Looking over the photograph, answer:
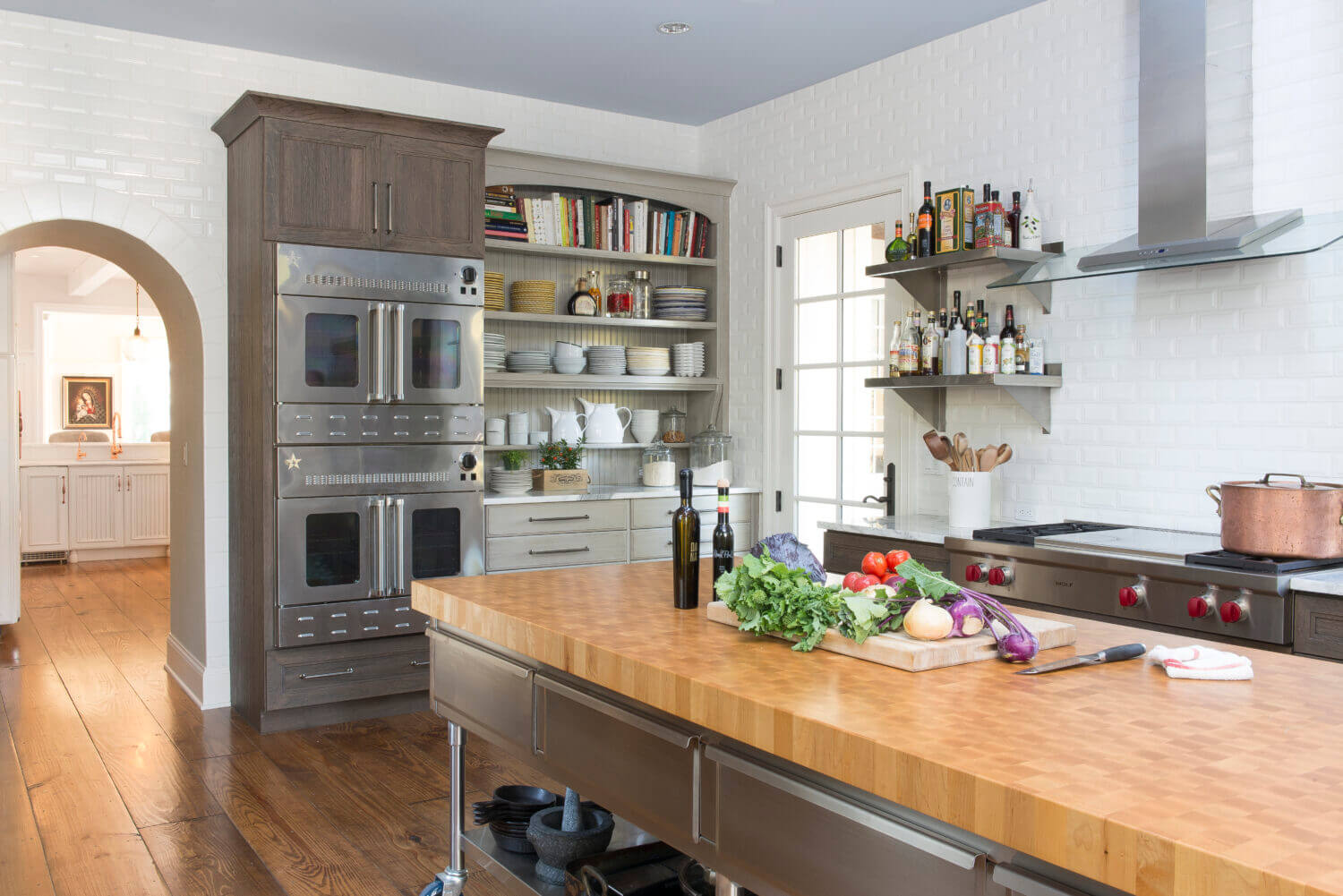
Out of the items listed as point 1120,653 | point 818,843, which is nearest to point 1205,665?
point 1120,653

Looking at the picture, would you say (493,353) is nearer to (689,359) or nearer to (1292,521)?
(689,359)

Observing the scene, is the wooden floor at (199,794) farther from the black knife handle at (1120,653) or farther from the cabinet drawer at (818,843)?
the black knife handle at (1120,653)

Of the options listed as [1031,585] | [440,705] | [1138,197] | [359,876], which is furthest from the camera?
[1138,197]

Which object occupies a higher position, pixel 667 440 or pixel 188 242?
pixel 188 242

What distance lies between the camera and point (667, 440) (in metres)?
6.16

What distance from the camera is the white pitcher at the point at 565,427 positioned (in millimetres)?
5770

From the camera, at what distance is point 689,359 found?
6.04 m

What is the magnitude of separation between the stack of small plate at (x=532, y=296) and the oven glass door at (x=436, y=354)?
577mm

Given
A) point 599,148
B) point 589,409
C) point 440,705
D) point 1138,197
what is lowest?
point 440,705

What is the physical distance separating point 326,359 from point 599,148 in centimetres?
218

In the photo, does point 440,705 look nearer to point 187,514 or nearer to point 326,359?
point 326,359

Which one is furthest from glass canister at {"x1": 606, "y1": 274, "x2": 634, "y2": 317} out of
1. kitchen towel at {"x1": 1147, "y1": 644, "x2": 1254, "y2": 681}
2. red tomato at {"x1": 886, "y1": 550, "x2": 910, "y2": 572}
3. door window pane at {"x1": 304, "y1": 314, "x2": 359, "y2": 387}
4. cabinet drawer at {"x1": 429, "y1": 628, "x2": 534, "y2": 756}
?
kitchen towel at {"x1": 1147, "y1": 644, "x2": 1254, "y2": 681}

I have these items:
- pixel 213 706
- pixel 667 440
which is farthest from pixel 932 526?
pixel 213 706

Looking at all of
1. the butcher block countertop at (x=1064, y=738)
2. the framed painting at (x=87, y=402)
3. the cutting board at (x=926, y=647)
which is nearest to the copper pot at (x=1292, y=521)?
the butcher block countertop at (x=1064, y=738)
